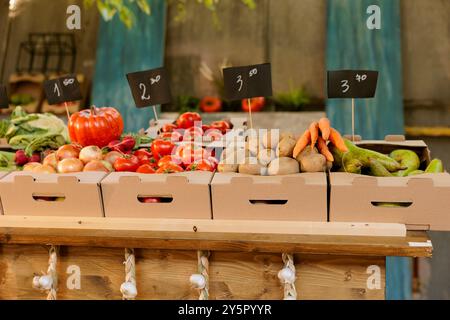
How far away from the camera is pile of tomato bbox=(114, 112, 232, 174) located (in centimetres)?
200

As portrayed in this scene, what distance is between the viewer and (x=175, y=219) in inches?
72.5


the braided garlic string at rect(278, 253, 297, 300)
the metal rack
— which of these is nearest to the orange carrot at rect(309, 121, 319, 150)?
the braided garlic string at rect(278, 253, 297, 300)

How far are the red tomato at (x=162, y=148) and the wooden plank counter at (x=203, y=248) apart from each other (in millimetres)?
419

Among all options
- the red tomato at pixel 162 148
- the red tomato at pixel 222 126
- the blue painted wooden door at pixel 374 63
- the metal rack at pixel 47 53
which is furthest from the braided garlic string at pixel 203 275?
the metal rack at pixel 47 53

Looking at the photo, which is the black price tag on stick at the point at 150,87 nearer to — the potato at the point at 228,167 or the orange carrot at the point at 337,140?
the potato at the point at 228,167

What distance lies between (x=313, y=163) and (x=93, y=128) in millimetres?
992

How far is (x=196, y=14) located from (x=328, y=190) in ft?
9.37

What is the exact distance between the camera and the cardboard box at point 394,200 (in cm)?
Answer: 170

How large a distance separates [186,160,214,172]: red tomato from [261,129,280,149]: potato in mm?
202

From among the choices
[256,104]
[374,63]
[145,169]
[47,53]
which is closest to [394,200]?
[145,169]

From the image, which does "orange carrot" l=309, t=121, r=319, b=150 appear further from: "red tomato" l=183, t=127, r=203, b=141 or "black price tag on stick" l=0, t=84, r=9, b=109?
"black price tag on stick" l=0, t=84, r=9, b=109

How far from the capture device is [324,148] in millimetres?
1906

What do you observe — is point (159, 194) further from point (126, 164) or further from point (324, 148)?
point (324, 148)
